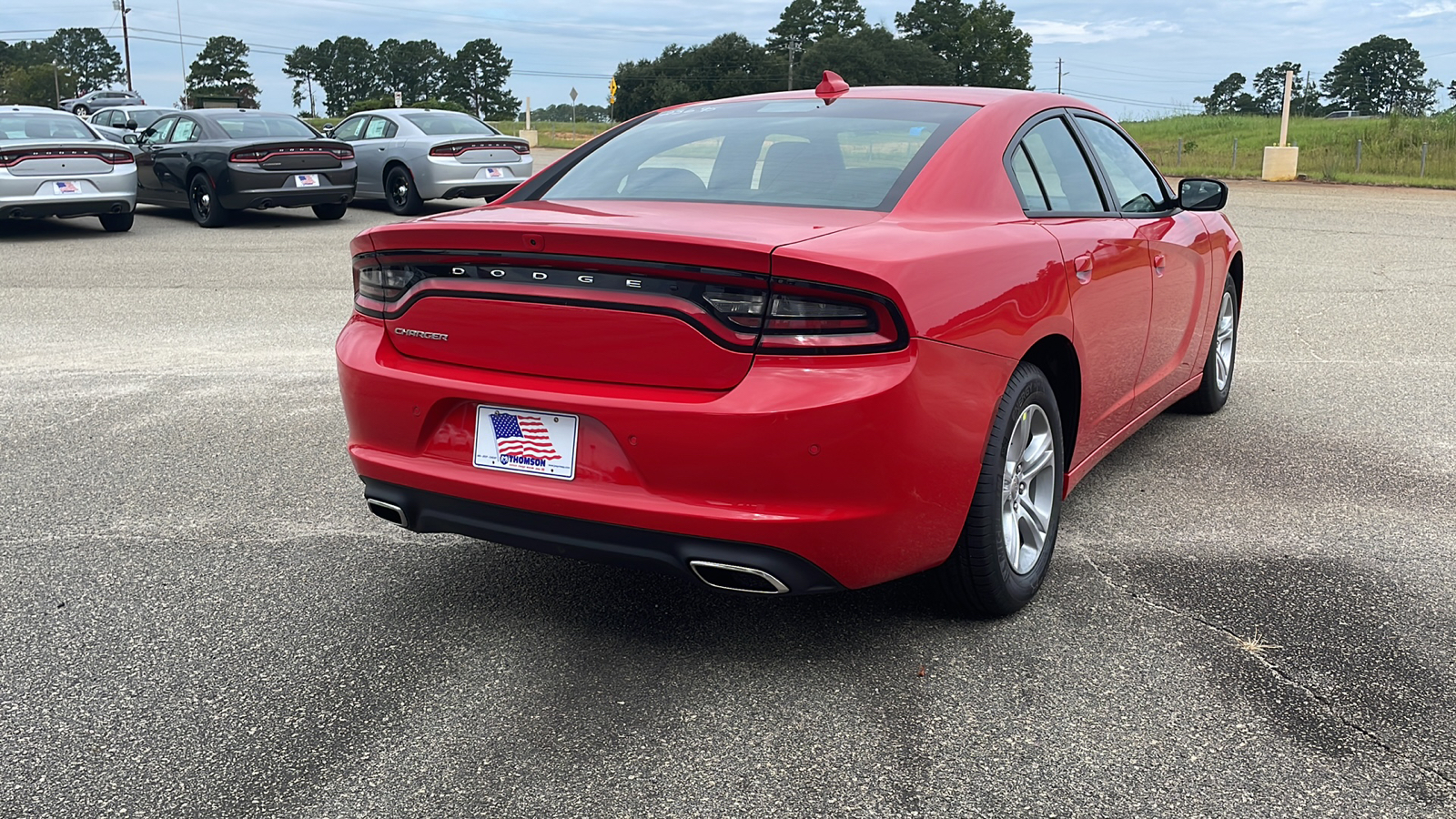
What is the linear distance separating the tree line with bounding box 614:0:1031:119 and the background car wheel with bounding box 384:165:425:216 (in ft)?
304

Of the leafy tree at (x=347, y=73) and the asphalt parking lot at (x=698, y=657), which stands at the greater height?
the leafy tree at (x=347, y=73)

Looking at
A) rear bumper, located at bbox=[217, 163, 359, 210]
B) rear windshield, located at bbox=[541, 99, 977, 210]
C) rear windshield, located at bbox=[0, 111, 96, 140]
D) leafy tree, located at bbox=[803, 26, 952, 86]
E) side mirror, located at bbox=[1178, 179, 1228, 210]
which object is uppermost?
leafy tree, located at bbox=[803, 26, 952, 86]

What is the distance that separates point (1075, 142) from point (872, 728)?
2357 millimetres

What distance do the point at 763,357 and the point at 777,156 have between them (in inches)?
43.0

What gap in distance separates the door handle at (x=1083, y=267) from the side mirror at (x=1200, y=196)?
4.37 feet

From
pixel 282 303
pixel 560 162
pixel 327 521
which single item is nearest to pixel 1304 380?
pixel 560 162

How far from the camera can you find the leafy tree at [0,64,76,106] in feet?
324

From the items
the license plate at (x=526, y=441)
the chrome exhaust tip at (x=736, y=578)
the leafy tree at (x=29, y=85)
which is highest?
the leafy tree at (x=29, y=85)

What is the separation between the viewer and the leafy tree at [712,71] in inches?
4582

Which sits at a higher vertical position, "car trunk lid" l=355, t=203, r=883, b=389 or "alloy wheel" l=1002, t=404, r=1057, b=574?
"car trunk lid" l=355, t=203, r=883, b=389

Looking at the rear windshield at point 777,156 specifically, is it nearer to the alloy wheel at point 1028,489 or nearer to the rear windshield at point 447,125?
the alloy wheel at point 1028,489

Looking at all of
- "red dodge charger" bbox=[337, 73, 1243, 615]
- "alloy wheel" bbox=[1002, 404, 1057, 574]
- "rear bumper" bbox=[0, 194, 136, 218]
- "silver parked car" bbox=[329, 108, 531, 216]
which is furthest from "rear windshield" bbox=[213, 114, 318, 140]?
"alloy wheel" bbox=[1002, 404, 1057, 574]

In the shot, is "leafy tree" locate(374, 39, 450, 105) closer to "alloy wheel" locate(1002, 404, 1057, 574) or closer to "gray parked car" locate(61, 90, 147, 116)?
"gray parked car" locate(61, 90, 147, 116)

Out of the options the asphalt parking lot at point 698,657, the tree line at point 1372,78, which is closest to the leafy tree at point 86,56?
the tree line at point 1372,78
